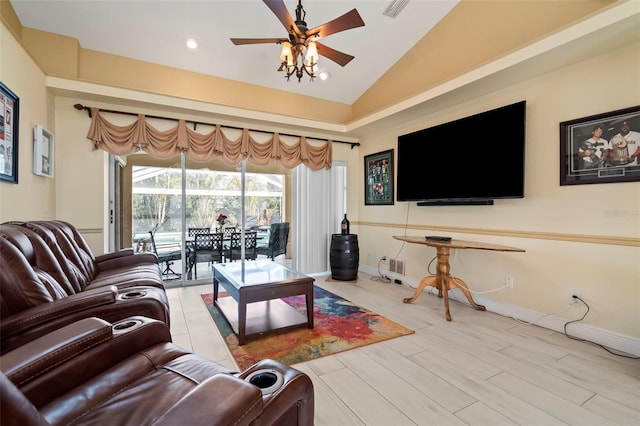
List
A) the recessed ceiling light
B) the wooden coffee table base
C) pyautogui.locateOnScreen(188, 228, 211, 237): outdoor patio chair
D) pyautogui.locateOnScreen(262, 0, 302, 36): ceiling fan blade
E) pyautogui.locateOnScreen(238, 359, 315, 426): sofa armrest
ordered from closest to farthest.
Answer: pyautogui.locateOnScreen(238, 359, 315, 426): sofa armrest → pyautogui.locateOnScreen(262, 0, 302, 36): ceiling fan blade → the wooden coffee table base → the recessed ceiling light → pyautogui.locateOnScreen(188, 228, 211, 237): outdoor patio chair

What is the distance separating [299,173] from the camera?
4770 mm

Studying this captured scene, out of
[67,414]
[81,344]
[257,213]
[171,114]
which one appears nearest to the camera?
[67,414]

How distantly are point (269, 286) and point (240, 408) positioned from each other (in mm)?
1761

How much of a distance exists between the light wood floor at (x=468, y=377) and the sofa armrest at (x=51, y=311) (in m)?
0.94

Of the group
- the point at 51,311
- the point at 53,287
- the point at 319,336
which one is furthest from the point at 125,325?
the point at 319,336

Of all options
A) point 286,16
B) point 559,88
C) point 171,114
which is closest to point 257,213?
point 171,114

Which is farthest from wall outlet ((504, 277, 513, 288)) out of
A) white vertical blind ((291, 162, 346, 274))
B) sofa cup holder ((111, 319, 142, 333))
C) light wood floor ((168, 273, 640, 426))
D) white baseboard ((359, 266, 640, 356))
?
sofa cup holder ((111, 319, 142, 333))

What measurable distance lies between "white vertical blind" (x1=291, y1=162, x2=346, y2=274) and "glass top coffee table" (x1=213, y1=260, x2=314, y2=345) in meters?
1.44

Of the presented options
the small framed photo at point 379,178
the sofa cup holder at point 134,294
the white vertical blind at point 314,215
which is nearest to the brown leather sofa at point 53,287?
the sofa cup holder at point 134,294

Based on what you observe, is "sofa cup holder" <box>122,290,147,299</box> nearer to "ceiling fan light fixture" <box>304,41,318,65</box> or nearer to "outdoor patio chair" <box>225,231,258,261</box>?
"ceiling fan light fixture" <box>304,41,318,65</box>

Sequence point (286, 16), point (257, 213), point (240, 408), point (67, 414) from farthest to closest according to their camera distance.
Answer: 1. point (257, 213)
2. point (286, 16)
3. point (67, 414)
4. point (240, 408)

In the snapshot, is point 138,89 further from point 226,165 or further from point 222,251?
point 222,251

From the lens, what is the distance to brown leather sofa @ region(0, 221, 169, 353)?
1.37 meters

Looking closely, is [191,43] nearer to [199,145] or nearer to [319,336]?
[199,145]
